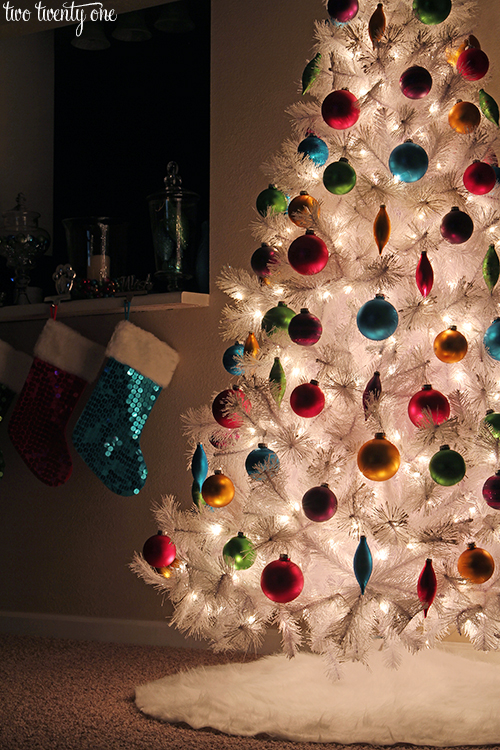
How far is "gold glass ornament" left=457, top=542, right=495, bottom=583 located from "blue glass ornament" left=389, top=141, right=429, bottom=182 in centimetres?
76

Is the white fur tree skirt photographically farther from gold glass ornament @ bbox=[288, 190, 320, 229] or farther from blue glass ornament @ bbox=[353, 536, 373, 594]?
gold glass ornament @ bbox=[288, 190, 320, 229]

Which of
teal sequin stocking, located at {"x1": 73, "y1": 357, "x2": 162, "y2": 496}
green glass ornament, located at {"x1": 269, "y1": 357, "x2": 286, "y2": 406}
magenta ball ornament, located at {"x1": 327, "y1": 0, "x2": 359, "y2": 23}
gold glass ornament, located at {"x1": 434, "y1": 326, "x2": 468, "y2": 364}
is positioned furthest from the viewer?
teal sequin stocking, located at {"x1": 73, "y1": 357, "x2": 162, "y2": 496}

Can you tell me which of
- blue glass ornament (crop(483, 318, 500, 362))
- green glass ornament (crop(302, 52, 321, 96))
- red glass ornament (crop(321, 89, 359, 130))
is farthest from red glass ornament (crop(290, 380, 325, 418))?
green glass ornament (crop(302, 52, 321, 96))

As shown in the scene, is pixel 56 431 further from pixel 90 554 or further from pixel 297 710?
pixel 297 710

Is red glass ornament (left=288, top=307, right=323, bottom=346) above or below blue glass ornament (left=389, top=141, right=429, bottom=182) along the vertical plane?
below

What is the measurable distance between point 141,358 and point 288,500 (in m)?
0.80

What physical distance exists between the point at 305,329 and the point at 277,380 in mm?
136

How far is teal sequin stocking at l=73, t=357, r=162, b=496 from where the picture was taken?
6.46 feet

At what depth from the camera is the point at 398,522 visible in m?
1.24

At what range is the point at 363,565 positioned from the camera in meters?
1.26

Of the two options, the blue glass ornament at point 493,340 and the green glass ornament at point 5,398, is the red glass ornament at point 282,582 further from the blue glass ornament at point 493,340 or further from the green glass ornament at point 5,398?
the green glass ornament at point 5,398

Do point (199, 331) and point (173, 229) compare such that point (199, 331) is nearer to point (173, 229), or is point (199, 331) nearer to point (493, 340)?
point (173, 229)

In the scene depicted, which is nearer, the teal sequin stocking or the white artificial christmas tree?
the white artificial christmas tree

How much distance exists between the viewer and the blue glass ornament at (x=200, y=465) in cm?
158
